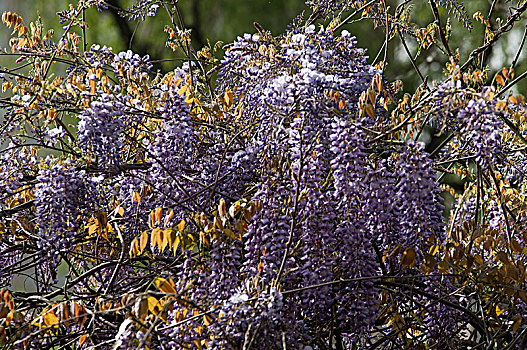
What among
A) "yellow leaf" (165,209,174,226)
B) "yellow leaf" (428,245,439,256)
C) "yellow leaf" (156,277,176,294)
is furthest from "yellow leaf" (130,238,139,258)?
"yellow leaf" (428,245,439,256)

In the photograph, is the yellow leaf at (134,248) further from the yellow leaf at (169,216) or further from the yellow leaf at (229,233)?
the yellow leaf at (229,233)

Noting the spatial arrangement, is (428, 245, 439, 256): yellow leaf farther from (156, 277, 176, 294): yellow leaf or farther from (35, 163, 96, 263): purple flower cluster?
(35, 163, 96, 263): purple flower cluster

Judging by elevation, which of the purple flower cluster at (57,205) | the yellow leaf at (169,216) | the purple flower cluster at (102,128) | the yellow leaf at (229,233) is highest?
the purple flower cluster at (102,128)

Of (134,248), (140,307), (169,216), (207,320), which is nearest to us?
(140,307)

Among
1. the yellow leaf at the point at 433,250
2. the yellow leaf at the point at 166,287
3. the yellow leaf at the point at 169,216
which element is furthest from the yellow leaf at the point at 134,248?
the yellow leaf at the point at 433,250

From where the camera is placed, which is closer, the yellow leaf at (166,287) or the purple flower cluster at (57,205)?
the yellow leaf at (166,287)

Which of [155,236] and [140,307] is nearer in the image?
[140,307]

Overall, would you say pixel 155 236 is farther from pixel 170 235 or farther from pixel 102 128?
pixel 102 128

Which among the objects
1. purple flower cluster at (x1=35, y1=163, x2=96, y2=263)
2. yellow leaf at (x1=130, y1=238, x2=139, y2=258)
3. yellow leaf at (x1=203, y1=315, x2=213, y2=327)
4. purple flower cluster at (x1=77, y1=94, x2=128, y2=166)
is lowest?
yellow leaf at (x1=203, y1=315, x2=213, y2=327)

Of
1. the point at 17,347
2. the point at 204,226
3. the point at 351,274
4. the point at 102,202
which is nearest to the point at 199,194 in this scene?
the point at 204,226

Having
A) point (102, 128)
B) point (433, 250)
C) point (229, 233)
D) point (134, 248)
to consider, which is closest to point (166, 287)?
point (229, 233)

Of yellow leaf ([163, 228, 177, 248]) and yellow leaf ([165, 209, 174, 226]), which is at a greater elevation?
yellow leaf ([165, 209, 174, 226])

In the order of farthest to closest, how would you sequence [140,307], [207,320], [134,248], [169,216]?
[134,248], [169,216], [207,320], [140,307]

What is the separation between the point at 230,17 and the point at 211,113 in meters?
3.29
